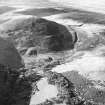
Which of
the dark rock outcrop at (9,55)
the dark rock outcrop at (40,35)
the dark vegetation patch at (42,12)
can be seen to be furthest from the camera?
the dark vegetation patch at (42,12)

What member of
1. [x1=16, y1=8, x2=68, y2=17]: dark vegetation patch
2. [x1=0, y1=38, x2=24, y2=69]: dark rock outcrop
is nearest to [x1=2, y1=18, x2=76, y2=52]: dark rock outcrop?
[x1=0, y1=38, x2=24, y2=69]: dark rock outcrop

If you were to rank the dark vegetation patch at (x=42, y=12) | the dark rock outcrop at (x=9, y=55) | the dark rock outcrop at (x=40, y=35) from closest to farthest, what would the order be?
the dark rock outcrop at (x=9, y=55) → the dark rock outcrop at (x=40, y=35) → the dark vegetation patch at (x=42, y=12)

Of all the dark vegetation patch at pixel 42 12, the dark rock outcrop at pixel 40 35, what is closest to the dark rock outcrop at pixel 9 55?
the dark rock outcrop at pixel 40 35

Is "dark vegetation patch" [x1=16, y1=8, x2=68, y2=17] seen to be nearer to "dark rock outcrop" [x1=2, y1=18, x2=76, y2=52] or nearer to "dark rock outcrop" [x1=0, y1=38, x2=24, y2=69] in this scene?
"dark rock outcrop" [x1=2, y1=18, x2=76, y2=52]

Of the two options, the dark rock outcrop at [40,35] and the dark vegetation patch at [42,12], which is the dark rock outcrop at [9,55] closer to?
the dark rock outcrop at [40,35]

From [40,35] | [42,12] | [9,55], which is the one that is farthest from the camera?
[42,12]

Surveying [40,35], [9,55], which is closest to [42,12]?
[40,35]

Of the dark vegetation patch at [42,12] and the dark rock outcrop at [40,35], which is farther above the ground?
the dark rock outcrop at [40,35]

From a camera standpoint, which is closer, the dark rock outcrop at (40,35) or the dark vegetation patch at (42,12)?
the dark rock outcrop at (40,35)

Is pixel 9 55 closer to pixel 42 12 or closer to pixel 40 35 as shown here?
pixel 40 35
